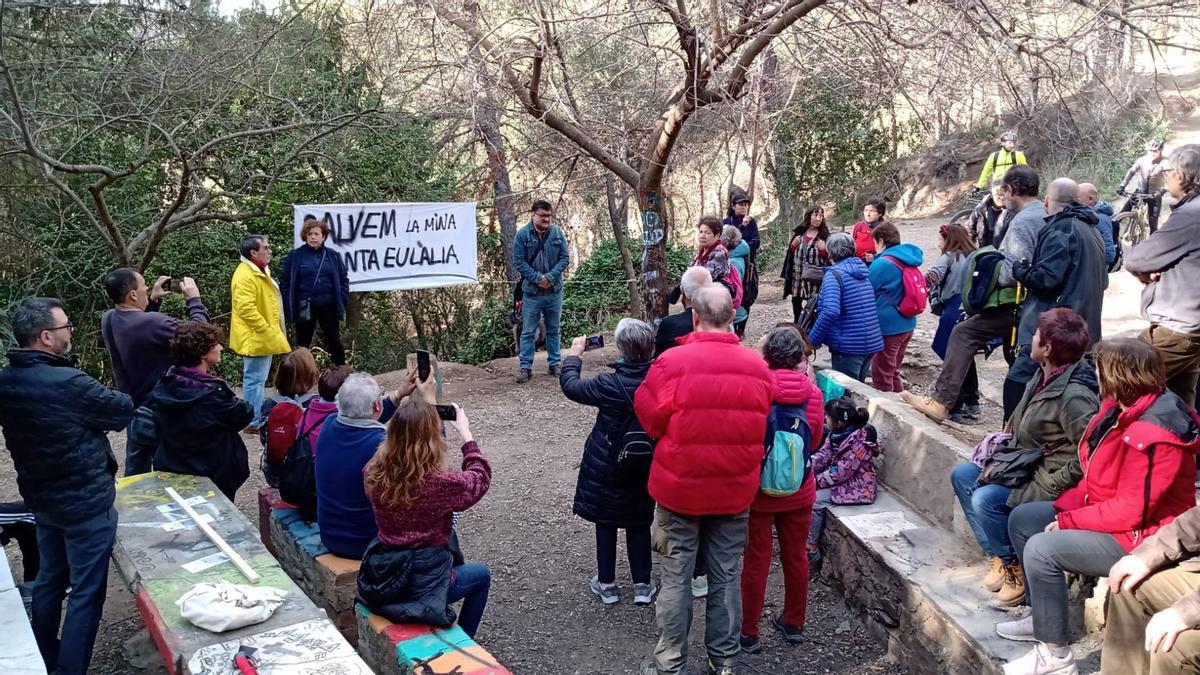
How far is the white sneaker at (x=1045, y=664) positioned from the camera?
130 inches

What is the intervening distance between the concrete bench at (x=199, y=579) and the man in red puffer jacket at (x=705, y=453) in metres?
1.41

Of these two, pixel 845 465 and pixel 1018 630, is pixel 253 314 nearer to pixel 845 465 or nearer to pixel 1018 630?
pixel 845 465

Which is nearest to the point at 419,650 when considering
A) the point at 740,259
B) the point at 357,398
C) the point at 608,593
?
the point at 357,398

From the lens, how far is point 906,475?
4.99m

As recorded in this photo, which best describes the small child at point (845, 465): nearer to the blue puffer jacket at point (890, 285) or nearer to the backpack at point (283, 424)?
the blue puffer jacket at point (890, 285)

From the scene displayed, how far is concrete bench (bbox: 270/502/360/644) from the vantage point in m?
4.07

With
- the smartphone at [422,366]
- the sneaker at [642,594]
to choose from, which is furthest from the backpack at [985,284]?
the smartphone at [422,366]

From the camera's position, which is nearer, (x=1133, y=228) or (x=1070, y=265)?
(x=1070, y=265)

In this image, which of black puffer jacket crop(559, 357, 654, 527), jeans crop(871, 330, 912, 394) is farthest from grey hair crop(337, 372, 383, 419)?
jeans crop(871, 330, 912, 394)

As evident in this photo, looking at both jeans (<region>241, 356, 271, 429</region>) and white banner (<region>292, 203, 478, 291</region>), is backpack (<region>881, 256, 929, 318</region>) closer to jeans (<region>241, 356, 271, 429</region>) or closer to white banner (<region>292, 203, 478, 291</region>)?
white banner (<region>292, 203, 478, 291</region>)

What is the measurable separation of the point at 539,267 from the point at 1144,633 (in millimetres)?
6188

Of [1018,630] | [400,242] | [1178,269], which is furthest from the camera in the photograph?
[400,242]

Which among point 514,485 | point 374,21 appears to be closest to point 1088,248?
point 514,485

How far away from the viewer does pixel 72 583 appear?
3883 millimetres
